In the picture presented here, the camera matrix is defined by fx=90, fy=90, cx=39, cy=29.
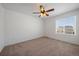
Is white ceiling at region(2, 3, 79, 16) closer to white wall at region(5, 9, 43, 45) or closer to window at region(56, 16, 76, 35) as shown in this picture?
white wall at region(5, 9, 43, 45)

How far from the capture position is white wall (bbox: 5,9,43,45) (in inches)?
87.7

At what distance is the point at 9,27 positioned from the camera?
2133 mm

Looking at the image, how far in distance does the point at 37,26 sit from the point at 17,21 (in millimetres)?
540

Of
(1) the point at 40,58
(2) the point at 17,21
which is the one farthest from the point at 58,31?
(2) the point at 17,21

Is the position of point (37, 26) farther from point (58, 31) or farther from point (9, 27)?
point (9, 27)

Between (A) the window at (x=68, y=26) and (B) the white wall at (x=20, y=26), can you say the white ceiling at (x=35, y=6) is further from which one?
(A) the window at (x=68, y=26)

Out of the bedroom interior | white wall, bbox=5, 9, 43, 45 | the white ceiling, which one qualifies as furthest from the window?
white wall, bbox=5, 9, 43, 45

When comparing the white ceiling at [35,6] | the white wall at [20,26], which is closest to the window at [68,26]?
the white ceiling at [35,6]

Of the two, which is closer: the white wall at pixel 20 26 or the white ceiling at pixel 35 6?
the white ceiling at pixel 35 6

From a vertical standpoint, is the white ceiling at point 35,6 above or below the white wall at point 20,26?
above

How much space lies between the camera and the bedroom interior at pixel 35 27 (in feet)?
6.99

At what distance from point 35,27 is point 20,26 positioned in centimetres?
41

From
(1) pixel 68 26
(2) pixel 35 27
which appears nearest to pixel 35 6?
(2) pixel 35 27

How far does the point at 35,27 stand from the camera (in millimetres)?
2438
